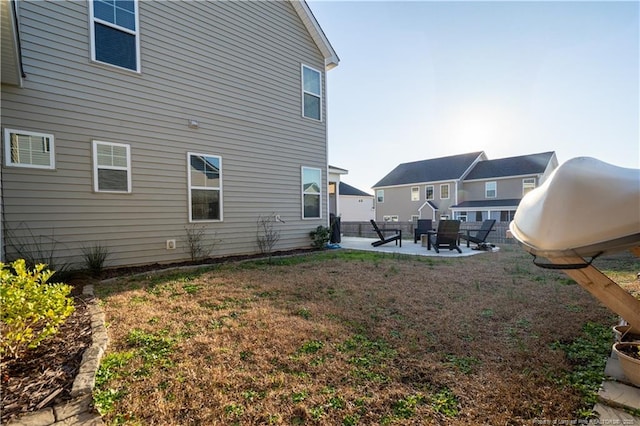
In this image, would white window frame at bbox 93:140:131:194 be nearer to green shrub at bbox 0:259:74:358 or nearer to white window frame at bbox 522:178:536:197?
green shrub at bbox 0:259:74:358

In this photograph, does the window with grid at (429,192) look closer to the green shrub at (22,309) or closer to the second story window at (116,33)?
the second story window at (116,33)

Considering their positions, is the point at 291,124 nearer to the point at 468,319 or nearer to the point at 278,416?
the point at 468,319

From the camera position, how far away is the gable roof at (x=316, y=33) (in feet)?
27.9

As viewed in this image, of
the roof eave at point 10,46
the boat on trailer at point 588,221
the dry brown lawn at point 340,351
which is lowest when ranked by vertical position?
the dry brown lawn at point 340,351

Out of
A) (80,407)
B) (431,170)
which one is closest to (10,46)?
(80,407)

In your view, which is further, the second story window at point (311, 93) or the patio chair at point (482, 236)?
the patio chair at point (482, 236)

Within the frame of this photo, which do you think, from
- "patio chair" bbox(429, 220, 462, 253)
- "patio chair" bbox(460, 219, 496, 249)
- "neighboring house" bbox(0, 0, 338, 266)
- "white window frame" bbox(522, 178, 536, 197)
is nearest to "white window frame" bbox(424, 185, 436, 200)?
"white window frame" bbox(522, 178, 536, 197)

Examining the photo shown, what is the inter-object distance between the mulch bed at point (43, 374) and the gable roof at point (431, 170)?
84.6ft

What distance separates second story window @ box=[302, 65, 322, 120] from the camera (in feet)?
29.4

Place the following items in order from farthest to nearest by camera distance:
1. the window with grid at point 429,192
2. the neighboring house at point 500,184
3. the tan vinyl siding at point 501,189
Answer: the window with grid at point 429,192 → the tan vinyl siding at point 501,189 → the neighboring house at point 500,184

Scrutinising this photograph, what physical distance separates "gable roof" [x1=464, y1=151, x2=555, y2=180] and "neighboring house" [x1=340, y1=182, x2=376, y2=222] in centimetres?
944

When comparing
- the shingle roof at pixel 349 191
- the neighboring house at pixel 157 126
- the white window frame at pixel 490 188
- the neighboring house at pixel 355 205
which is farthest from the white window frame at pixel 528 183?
the neighboring house at pixel 157 126

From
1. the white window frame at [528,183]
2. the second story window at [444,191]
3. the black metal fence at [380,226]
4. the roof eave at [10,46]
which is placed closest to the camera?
the roof eave at [10,46]

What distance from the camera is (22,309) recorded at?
2.04 metres
